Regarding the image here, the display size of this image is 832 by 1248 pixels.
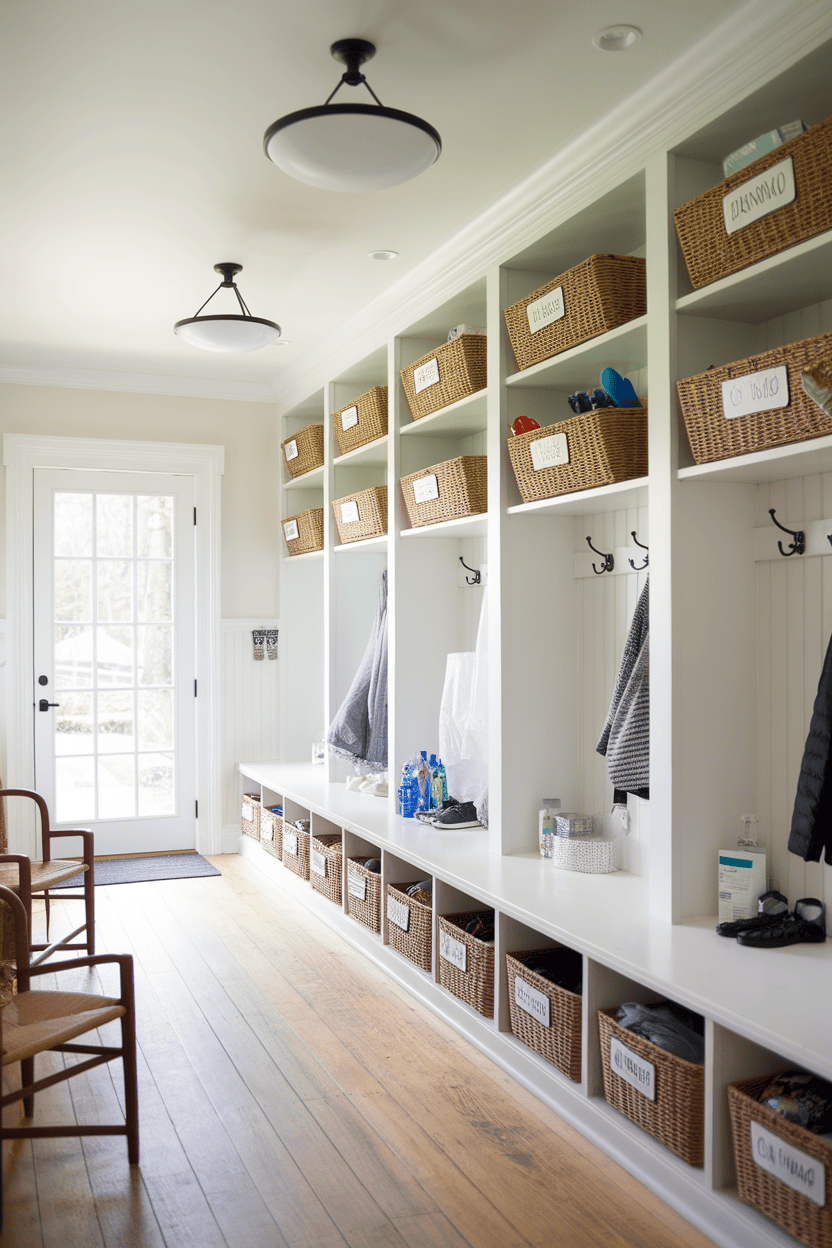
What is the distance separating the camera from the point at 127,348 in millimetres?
5215

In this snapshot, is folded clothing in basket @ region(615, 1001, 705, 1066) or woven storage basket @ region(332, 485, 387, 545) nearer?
folded clothing in basket @ region(615, 1001, 705, 1066)

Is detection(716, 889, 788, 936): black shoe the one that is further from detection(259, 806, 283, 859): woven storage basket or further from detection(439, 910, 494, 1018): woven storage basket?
detection(259, 806, 283, 859): woven storage basket

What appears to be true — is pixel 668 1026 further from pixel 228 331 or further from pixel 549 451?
pixel 228 331

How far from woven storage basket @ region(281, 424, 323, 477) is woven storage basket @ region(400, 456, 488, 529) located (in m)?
1.46

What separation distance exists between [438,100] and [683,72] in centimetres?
62

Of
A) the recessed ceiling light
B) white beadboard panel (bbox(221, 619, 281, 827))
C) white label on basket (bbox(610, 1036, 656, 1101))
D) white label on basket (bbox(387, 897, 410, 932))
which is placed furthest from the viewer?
white beadboard panel (bbox(221, 619, 281, 827))

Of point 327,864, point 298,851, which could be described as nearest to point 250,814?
point 298,851

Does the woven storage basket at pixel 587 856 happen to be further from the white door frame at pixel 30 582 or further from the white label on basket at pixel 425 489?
the white door frame at pixel 30 582

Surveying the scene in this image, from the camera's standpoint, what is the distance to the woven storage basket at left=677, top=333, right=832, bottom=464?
218cm

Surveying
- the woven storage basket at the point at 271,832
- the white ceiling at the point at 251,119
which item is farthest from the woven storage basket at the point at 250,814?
the white ceiling at the point at 251,119

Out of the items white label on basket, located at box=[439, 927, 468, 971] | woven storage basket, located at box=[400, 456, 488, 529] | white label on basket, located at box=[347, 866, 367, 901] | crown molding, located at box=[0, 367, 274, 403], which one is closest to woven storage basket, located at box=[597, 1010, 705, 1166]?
white label on basket, located at box=[439, 927, 468, 971]

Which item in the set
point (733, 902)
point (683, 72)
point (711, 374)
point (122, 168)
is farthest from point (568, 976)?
point (122, 168)

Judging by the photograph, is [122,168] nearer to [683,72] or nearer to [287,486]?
[683,72]

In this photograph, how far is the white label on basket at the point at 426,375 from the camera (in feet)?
12.6
